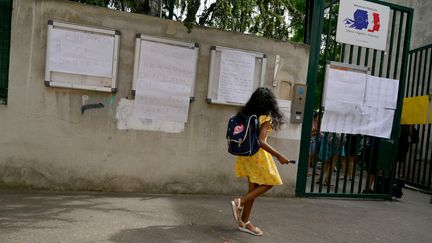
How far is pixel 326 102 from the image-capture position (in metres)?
5.88

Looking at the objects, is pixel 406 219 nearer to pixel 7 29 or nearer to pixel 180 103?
pixel 180 103

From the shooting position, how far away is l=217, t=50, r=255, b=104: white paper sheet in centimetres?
538

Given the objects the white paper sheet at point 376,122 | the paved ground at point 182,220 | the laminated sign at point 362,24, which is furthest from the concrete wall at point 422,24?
the paved ground at point 182,220

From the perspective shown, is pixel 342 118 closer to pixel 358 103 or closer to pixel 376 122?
pixel 358 103

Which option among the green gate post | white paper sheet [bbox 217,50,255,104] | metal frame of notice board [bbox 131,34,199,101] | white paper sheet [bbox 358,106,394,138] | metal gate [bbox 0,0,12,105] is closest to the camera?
metal gate [bbox 0,0,12,105]

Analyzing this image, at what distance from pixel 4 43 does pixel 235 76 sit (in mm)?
2974

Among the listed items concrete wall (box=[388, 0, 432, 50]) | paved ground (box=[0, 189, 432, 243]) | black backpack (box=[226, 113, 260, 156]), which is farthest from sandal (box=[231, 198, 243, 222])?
concrete wall (box=[388, 0, 432, 50])

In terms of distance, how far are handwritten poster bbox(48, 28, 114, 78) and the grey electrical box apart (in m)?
2.68

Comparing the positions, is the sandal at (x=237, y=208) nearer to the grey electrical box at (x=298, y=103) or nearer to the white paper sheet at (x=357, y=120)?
the grey electrical box at (x=298, y=103)

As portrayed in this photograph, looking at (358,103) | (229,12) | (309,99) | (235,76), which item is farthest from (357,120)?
(229,12)

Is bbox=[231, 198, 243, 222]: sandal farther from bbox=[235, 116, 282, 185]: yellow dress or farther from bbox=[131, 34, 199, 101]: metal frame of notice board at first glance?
bbox=[131, 34, 199, 101]: metal frame of notice board

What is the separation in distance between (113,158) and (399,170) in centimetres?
682

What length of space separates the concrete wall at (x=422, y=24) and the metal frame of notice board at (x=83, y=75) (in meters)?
8.10

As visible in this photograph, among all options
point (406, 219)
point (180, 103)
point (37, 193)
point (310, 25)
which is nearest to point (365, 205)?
point (406, 219)
